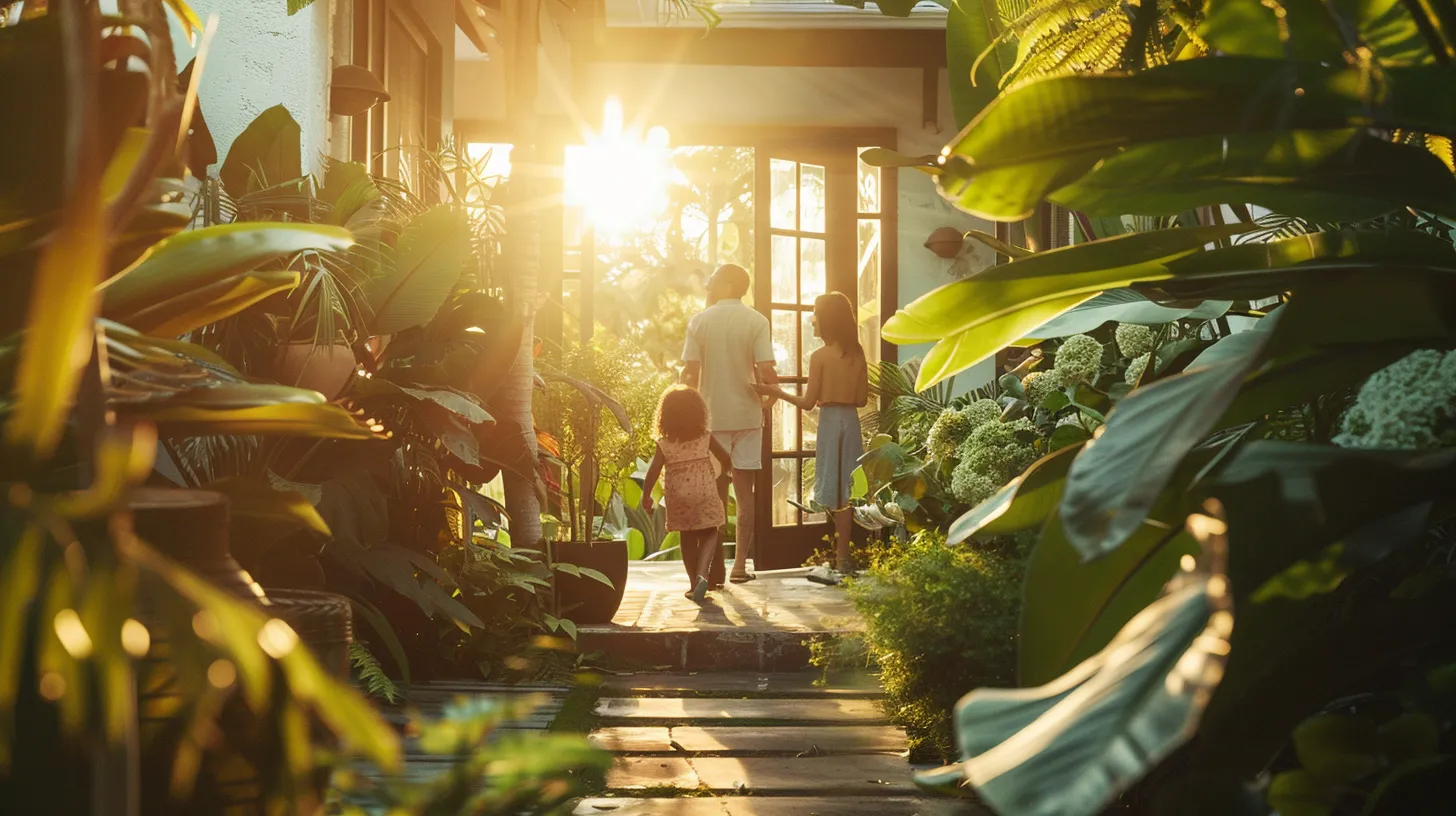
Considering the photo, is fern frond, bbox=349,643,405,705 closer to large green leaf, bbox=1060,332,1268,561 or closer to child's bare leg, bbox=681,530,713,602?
child's bare leg, bbox=681,530,713,602

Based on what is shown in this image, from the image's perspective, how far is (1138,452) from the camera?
90cm

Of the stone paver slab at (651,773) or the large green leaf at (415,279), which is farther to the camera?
the large green leaf at (415,279)

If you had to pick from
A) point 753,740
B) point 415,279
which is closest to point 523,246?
point 415,279

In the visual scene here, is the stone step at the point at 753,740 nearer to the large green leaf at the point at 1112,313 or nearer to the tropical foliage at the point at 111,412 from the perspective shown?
the large green leaf at the point at 1112,313

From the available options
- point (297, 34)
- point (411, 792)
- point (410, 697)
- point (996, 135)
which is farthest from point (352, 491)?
point (411, 792)

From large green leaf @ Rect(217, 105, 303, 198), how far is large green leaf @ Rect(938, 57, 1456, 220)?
3330 millimetres

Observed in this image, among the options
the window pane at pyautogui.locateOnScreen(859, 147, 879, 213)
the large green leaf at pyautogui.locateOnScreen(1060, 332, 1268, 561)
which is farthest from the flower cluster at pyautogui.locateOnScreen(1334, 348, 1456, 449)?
the window pane at pyautogui.locateOnScreen(859, 147, 879, 213)

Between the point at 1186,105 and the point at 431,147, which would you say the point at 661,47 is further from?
the point at 1186,105

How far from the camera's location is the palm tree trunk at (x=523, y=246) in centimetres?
467

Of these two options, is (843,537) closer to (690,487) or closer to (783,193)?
(690,487)

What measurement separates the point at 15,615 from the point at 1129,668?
0.59 meters

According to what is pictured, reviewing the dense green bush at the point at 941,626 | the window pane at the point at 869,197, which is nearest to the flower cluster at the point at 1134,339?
the dense green bush at the point at 941,626

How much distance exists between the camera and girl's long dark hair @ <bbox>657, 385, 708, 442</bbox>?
6.09m

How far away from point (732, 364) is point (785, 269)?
1686 millimetres
